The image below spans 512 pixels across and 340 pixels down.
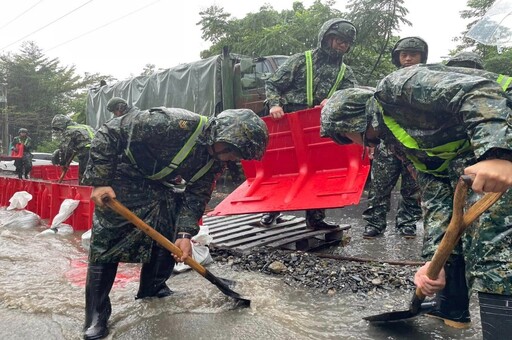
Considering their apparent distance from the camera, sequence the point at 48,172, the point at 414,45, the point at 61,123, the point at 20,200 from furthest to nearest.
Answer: the point at 48,172 < the point at 61,123 < the point at 20,200 < the point at 414,45

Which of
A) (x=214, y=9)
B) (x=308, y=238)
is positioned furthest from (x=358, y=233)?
(x=214, y=9)

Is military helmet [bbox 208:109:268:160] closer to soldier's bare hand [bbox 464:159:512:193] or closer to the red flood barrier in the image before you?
soldier's bare hand [bbox 464:159:512:193]

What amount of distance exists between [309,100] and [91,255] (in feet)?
9.48

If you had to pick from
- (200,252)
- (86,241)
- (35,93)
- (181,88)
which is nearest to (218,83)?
(181,88)

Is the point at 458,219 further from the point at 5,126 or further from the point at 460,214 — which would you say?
the point at 5,126

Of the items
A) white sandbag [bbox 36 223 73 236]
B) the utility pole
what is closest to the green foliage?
white sandbag [bbox 36 223 73 236]

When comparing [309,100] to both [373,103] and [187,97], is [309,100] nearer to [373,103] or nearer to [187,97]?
[373,103]

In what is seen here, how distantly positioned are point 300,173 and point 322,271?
1.52m

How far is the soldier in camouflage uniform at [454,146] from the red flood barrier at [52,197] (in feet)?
13.8

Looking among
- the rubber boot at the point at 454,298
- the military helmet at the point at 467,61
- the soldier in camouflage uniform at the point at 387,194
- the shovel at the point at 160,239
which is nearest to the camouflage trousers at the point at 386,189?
the soldier in camouflage uniform at the point at 387,194

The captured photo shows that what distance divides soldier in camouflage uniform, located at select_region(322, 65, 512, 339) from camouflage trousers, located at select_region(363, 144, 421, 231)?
2113mm

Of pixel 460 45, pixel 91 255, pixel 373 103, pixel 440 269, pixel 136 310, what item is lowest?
pixel 136 310

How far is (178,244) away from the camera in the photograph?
2.65 metres

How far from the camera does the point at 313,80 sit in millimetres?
4598
